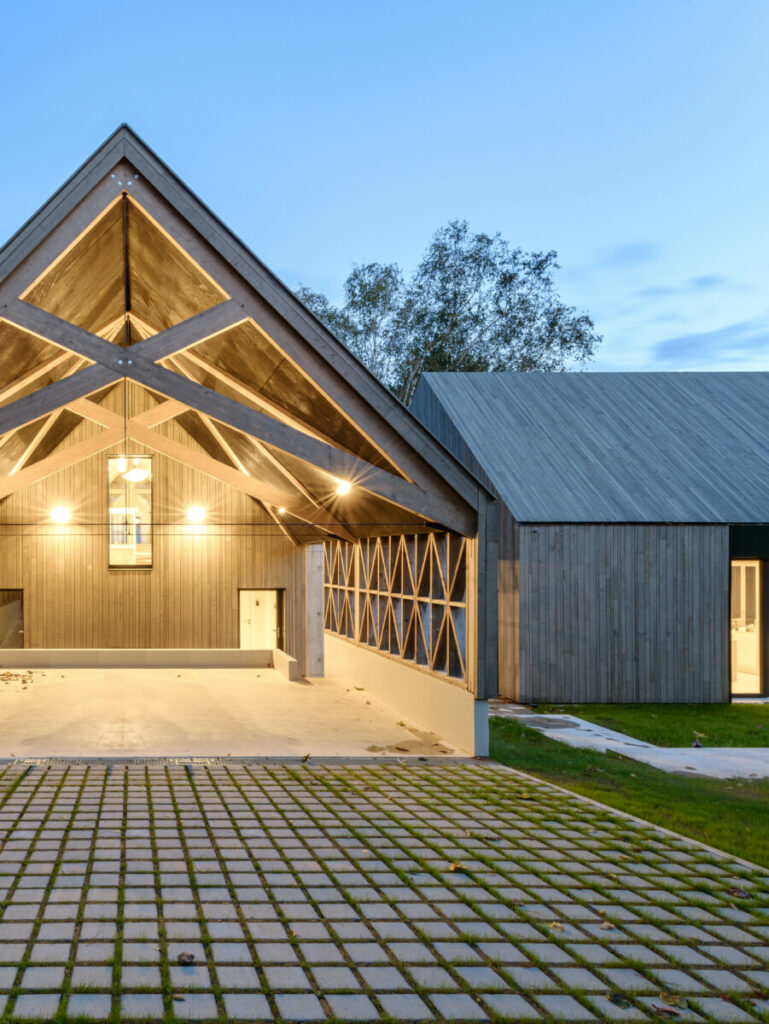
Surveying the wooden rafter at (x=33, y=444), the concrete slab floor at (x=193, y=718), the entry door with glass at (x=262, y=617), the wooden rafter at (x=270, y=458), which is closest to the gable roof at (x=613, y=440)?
the wooden rafter at (x=270, y=458)

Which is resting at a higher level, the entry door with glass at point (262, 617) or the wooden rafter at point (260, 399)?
the wooden rafter at point (260, 399)

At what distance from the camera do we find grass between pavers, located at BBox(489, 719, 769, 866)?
558 centimetres

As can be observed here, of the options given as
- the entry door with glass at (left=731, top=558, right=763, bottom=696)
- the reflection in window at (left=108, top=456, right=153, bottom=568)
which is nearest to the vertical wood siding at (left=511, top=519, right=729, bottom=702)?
the entry door with glass at (left=731, top=558, right=763, bottom=696)

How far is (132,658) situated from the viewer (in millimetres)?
15547

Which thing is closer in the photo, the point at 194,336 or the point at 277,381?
the point at 194,336

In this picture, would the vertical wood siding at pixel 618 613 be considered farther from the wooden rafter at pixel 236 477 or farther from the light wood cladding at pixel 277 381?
the light wood cladding at pixel 277 381

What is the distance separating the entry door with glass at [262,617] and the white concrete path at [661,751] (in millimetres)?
6836

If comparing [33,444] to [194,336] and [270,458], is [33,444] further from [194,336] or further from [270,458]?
[194,336]

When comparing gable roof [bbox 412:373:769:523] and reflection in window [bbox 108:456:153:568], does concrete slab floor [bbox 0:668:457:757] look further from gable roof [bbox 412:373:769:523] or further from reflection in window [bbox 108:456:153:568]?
gable roof [bbox 412:373:769:523]

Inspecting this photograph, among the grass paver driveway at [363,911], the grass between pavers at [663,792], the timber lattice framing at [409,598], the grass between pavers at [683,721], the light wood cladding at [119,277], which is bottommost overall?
the grass between pavers at [683,721]

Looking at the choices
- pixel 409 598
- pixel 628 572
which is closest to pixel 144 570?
pixel 409 598

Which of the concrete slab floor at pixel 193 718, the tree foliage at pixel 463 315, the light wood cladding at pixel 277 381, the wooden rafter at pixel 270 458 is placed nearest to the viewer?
the light wood cladding at pixel 277 381

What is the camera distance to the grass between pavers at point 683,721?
33.6 ft

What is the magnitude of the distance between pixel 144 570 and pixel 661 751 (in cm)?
1049
